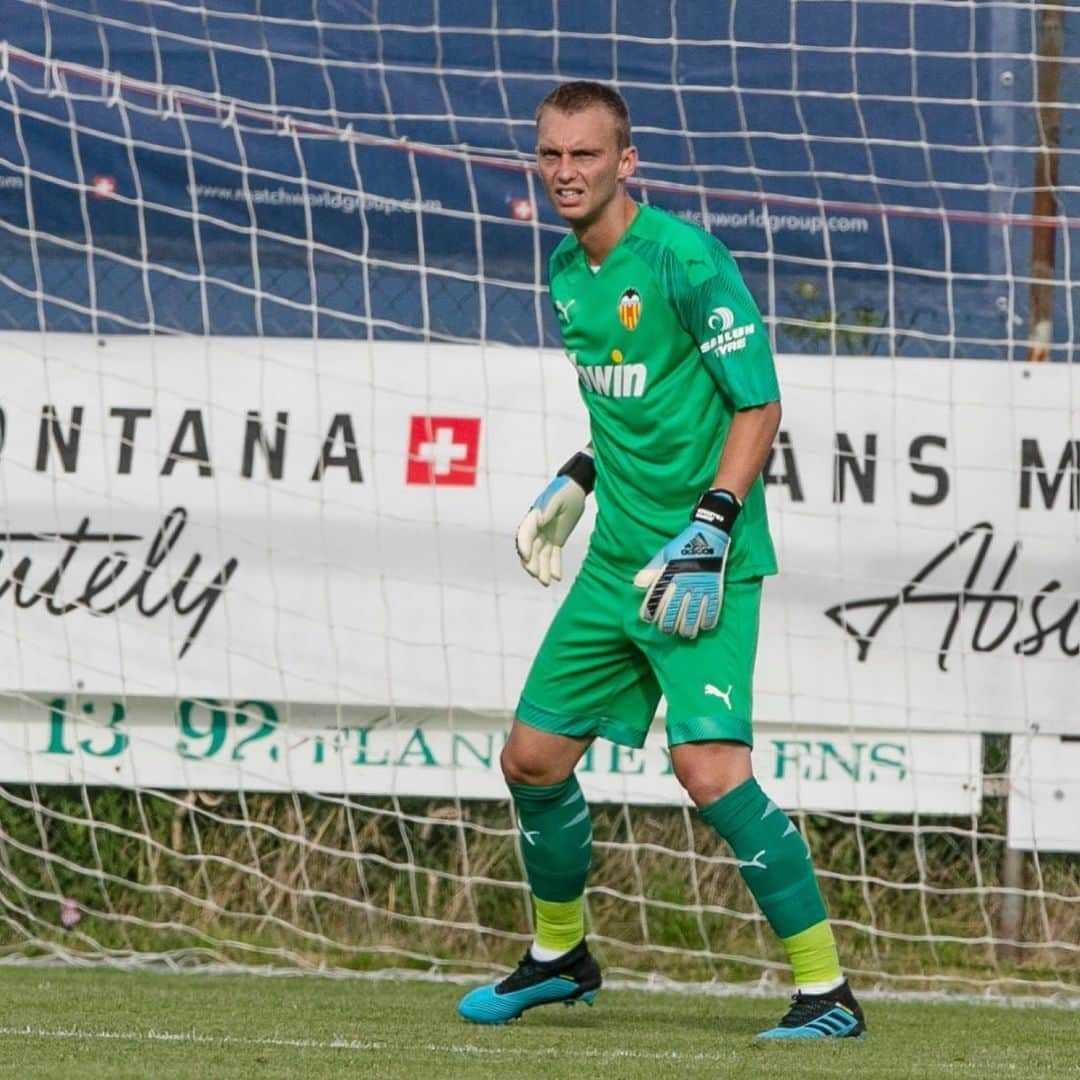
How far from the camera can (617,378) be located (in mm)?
4504

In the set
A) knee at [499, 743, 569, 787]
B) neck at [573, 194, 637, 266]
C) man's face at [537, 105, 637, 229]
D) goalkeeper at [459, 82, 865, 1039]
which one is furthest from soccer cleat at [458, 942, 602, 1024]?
man's face at [537, 105, 637, 229]

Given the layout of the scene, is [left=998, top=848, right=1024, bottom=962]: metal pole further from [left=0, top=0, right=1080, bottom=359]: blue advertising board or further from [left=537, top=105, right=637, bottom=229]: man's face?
[left=537, top=105, right=637, bottom=229]: man's face

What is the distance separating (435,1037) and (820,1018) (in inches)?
32.5

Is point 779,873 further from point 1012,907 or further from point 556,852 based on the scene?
point 1012,907

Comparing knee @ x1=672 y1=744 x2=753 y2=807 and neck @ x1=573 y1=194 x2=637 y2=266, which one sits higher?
neck @ x1=573 y1=194 x2=637 y2=266

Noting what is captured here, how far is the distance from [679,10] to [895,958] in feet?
10.3

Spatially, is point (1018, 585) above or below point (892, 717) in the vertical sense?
above

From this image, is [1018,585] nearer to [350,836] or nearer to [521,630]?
[521,630]

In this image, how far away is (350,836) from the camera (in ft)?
22.0

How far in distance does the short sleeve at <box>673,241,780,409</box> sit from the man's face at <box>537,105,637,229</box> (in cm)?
25

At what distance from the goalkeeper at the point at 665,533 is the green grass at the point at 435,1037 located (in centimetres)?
34

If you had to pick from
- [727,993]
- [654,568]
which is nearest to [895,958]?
[727,993]

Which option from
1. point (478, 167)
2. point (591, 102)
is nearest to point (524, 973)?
point (591, 102)

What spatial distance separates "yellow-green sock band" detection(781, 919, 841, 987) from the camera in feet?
14.7
